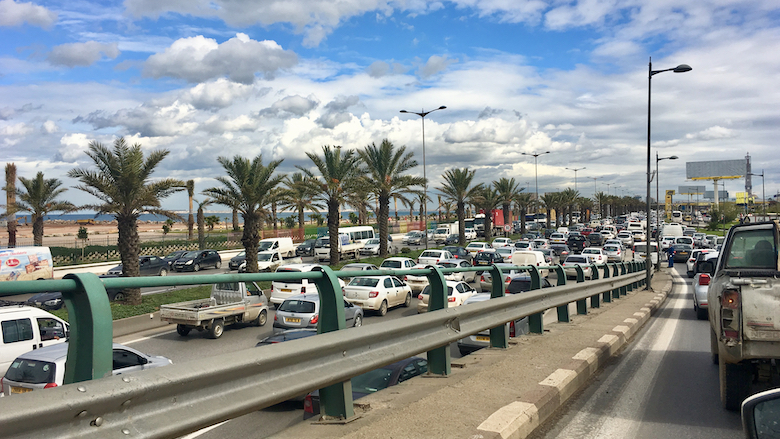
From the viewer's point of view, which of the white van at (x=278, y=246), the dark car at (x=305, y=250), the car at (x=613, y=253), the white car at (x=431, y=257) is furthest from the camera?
the dark car at (x=305, y=250)

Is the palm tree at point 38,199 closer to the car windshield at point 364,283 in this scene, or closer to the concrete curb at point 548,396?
the car windshield at point 364,283

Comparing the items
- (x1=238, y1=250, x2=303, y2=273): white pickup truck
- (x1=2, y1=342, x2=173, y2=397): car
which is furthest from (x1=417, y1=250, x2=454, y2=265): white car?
(x1=2, y1=342, x2=173, y2=397): car

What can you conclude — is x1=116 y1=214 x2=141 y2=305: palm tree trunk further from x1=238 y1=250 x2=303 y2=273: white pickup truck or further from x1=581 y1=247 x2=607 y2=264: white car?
x1=581 y1=247 x2=607 y2=264: white car

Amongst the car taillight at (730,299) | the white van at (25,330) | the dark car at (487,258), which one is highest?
the car taillight at (730,299)

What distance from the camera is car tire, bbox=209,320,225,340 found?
52.5 feet

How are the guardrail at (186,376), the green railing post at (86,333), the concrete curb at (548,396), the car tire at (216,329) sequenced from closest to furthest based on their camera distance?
1. the guardrail at (186,376)
2. the green railing post at (86,333)
3. the concrete curb at (548,396)
4. the car tire at (216,329)

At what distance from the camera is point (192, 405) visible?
9.57 ft

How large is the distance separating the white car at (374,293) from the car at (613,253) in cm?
2600

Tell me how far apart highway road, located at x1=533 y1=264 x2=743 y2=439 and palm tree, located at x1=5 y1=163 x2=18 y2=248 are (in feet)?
138

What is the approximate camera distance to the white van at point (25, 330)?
10523mm

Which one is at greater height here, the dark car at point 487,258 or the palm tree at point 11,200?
the palm tree at point 11,200

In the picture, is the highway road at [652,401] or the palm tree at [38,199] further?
the palm tree at [38,199]

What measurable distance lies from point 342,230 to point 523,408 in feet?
141

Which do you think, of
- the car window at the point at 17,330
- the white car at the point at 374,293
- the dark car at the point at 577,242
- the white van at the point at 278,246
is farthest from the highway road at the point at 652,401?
the dark car at the point at 577,242
